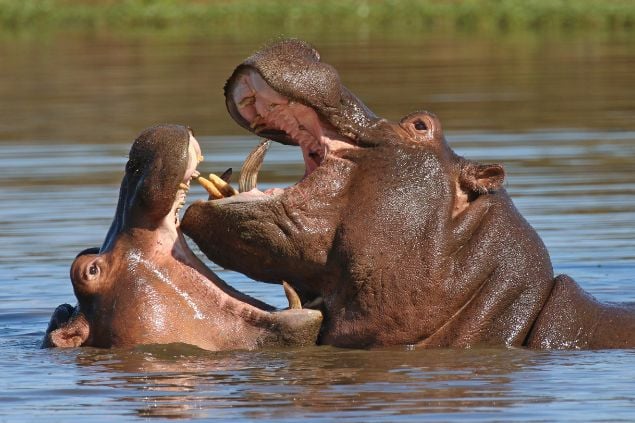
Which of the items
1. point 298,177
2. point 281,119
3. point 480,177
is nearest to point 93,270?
point 281,119

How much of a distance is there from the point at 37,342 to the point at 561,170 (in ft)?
23.6

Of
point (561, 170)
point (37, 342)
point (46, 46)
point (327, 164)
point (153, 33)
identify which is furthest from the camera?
point (153, 33)

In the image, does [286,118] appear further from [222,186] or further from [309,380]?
[309,380]

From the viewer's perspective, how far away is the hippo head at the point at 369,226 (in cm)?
705

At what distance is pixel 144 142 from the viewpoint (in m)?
6.93

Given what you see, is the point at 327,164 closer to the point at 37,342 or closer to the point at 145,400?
the point at 145,400

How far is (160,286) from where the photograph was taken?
7117 millimetres

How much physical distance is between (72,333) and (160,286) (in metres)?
0.55

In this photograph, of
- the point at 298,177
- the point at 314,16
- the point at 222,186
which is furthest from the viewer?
the point at 314,16

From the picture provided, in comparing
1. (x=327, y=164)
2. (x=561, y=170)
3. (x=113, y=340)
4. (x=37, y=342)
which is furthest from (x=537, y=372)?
(x=561, y=170)

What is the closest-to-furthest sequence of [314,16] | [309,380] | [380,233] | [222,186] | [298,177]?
1. [309,380]
2. [380,233]
3. [222,186]
4. [298,177]
5. [314,16]

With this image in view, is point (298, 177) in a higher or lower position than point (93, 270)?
lower

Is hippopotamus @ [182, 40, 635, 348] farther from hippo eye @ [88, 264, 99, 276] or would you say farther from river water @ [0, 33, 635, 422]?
hippo eye @ [88, 264, 99, 276]

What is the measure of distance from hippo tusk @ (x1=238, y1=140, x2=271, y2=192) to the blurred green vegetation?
28.1m
